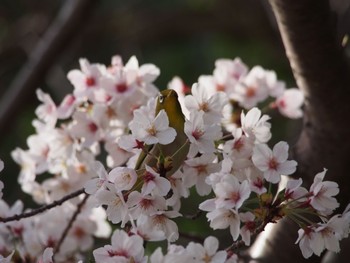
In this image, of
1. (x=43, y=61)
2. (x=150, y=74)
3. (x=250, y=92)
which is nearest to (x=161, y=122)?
(x=150, y=74)

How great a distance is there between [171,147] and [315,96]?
33 centimetres

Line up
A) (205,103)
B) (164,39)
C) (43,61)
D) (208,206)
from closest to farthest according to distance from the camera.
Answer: (208,206), (205,103), (43,61), (164,39)

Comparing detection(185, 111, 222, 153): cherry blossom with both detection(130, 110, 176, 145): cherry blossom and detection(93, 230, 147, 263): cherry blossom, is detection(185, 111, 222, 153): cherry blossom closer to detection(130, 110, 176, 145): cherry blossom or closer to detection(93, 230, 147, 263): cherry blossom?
Result: detection(130, 110, 176, 145): cherry blossom

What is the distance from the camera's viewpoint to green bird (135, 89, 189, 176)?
0.85 m

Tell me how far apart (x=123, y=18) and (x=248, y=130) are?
2.38 meters

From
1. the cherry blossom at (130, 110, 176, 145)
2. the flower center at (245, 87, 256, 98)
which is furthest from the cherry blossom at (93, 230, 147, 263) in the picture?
the flower center at (245, 87, 256, 98)

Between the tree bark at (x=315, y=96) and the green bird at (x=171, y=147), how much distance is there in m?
0.25

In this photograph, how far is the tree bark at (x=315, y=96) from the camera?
3.35 ft

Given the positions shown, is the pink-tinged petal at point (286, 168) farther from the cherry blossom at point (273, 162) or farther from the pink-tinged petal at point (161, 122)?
the pink-tinged petal at point (161, 122)

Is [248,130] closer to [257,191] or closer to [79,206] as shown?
[257,191]

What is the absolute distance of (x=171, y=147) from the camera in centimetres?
86

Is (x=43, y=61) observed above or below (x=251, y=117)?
below

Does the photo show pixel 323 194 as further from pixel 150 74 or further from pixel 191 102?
pixel 150 74

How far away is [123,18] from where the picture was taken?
320 centimetres
